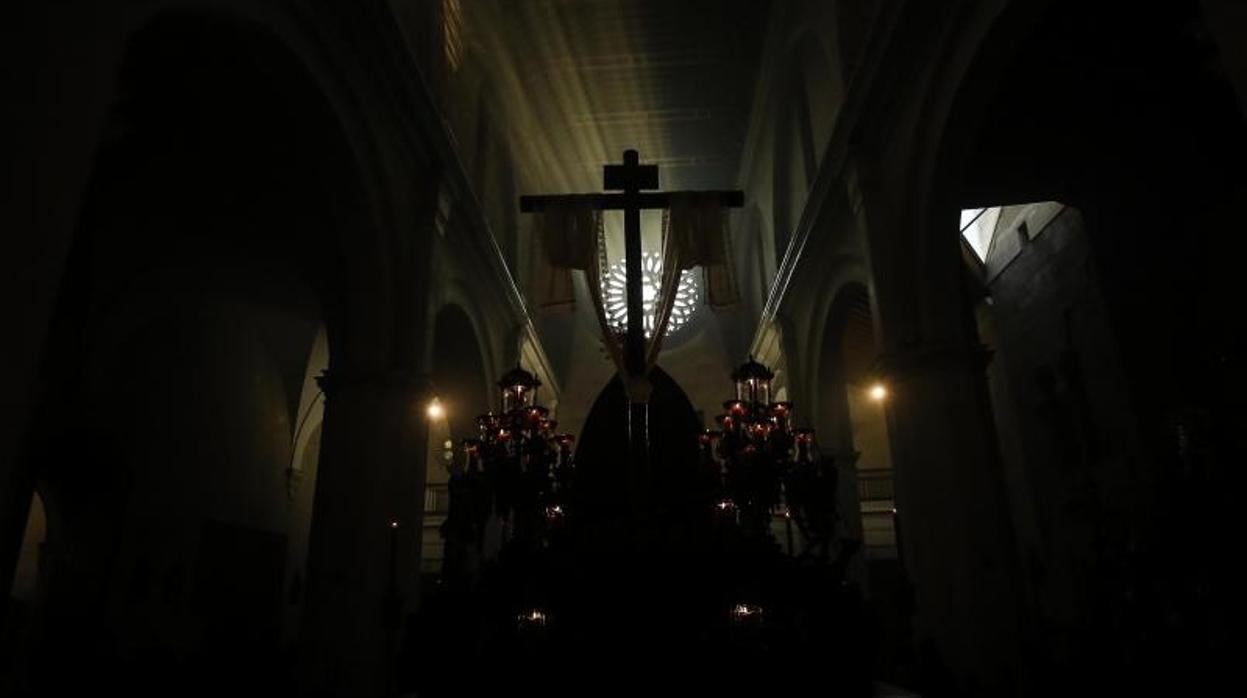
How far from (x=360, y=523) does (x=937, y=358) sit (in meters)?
5.49

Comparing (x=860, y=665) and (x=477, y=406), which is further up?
(x=477, y=406)

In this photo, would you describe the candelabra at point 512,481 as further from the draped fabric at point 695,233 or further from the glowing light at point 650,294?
the glowing light at point 650,294

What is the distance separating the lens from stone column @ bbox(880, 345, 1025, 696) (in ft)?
20.6

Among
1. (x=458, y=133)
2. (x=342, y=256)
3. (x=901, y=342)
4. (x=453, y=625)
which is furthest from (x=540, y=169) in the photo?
(x=453, y=625)

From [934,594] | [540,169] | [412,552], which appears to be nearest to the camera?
[934,594]

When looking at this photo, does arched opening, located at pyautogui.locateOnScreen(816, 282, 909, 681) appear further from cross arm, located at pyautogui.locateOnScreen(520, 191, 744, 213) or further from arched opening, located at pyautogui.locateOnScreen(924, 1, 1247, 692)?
cross arm, located at pyautogui.locateOnScreen(520, 191, 744, 213)

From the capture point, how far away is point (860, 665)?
4258mm

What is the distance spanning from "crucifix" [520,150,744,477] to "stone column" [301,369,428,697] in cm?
224

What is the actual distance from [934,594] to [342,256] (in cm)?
638

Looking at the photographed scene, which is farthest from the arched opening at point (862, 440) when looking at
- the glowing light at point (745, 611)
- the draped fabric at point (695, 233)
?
the draped fabric at point (695, 233)

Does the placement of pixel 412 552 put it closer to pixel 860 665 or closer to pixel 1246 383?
pixel 860 665

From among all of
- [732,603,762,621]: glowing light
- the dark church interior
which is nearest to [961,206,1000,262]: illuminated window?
the dark church interior

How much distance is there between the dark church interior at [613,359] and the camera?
441 centimetres

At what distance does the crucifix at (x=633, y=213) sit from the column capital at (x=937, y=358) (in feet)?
8.01
